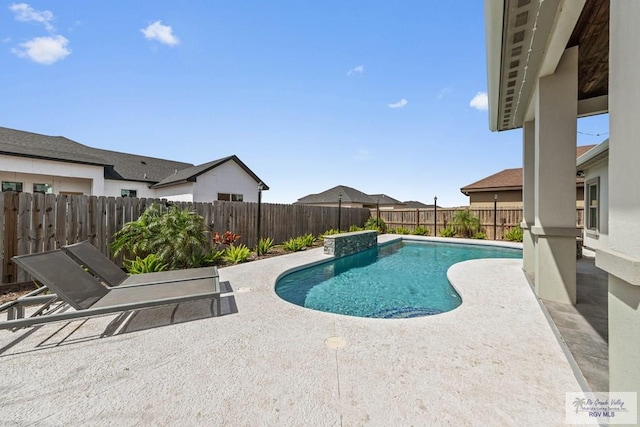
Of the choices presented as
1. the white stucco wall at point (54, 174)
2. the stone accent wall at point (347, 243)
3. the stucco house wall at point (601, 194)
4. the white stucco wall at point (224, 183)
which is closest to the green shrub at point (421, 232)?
the stone accent wall at point (347, 243)

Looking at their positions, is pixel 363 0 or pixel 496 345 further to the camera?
pixel 363 0

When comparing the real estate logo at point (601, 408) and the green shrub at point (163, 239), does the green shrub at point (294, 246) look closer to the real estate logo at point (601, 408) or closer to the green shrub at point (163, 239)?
the green shrub at point (163, 239)

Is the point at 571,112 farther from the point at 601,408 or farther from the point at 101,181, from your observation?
the point at 101,181

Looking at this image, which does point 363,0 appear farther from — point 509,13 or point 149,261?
point 149,261

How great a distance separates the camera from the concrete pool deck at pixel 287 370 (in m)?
1.95

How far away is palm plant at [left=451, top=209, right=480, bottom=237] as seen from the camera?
1534 cm

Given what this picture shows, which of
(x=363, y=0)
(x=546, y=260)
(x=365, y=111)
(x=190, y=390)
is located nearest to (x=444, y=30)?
(x=363, y=0)

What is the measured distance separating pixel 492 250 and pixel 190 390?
1340cm

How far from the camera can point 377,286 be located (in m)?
6.52

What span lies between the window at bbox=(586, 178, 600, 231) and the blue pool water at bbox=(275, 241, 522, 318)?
9.45 ft

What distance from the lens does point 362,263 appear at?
9250 mm

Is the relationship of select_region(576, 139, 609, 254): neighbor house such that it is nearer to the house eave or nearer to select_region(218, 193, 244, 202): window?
the house eave

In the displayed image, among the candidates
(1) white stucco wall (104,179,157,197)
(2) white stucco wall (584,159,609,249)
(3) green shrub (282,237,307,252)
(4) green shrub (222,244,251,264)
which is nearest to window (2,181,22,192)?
(1) white stucco wall (104,179,157,197)

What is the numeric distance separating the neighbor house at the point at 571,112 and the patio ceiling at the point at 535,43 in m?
0.01
